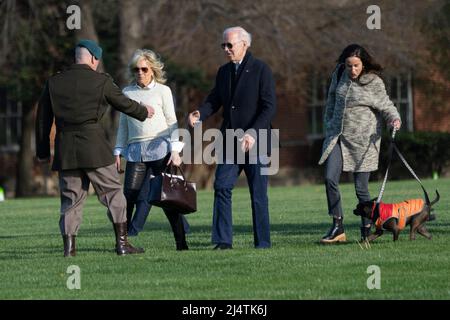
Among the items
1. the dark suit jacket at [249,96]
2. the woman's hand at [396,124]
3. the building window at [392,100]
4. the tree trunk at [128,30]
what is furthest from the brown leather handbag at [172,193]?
the building window at [392,100]

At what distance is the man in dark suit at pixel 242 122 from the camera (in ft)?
39.2

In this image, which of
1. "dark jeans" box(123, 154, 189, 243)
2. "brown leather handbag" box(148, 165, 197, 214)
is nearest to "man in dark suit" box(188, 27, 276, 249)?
"brown leather handbag" box(148, 165, 197, 214)

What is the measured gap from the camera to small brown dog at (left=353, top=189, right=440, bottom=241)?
11914 mm

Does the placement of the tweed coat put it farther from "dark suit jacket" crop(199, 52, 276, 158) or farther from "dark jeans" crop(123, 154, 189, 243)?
"dark jeans" crop(123, 154, 189, 243)

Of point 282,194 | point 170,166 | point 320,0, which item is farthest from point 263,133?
point 320,0

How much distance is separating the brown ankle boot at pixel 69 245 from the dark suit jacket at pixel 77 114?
2.04 ft

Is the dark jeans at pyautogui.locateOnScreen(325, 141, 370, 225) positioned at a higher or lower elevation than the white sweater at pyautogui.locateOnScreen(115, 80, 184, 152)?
lower

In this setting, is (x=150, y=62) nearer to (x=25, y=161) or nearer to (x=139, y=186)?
(x=139, y=186)

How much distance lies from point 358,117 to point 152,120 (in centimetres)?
212

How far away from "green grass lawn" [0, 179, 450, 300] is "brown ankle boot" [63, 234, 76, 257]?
13 centimetres

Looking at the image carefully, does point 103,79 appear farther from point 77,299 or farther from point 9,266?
point 77,299

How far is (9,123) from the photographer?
128 feet

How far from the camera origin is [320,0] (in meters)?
33.8
